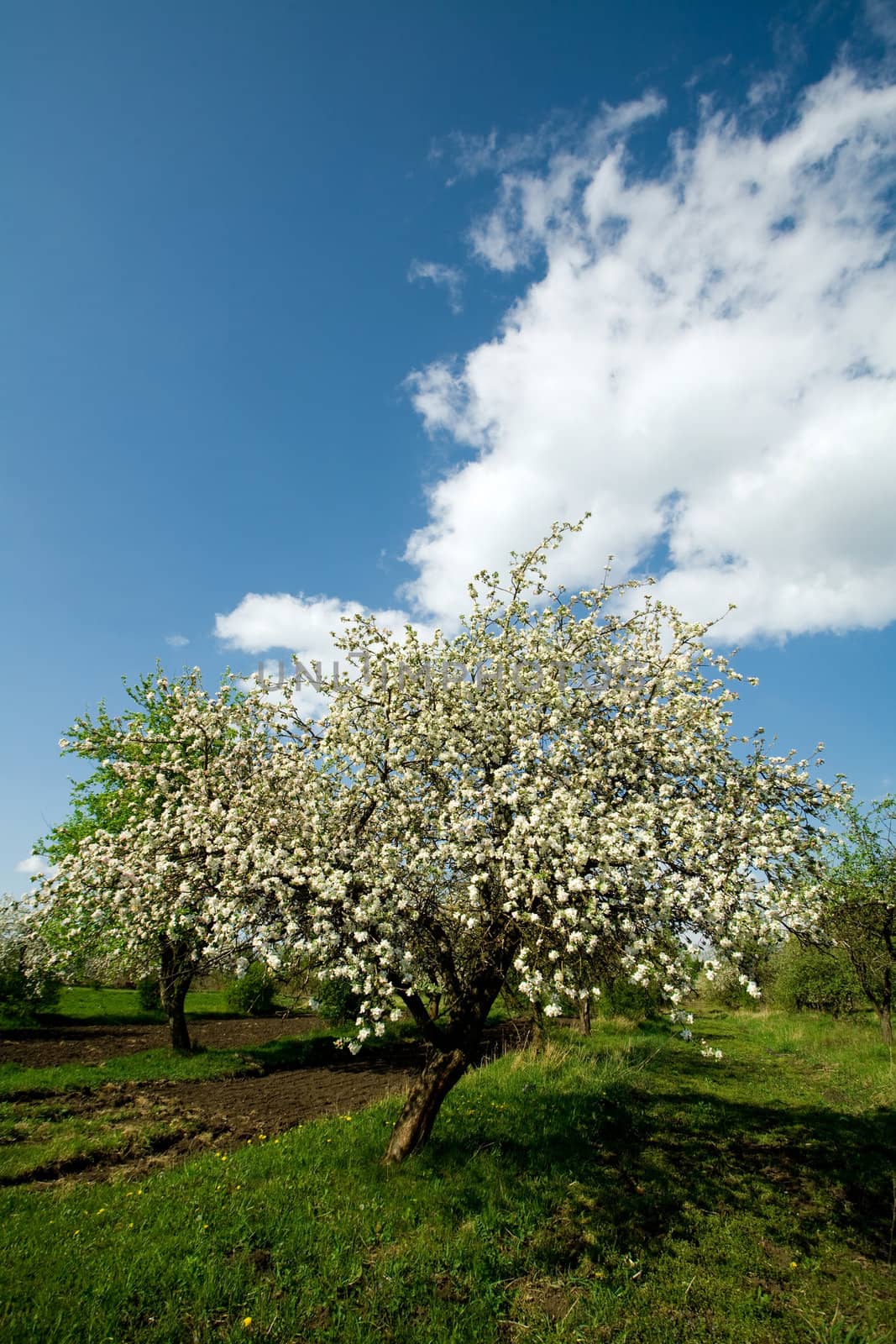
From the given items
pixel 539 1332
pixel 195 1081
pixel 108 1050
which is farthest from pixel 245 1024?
pixel 539 1332

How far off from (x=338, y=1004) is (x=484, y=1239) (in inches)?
668

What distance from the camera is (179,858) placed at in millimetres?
10156

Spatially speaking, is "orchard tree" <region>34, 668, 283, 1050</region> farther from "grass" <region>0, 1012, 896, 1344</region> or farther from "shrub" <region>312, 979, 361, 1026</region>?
"grass" <region>0, 1012, 896, 1344</region>

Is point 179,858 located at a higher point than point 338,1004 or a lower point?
higher

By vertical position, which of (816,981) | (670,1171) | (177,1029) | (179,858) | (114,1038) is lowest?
(114,1038)

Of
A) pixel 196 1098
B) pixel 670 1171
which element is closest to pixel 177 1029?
pixel 196 1098

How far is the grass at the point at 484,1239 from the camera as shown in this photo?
6.61 m

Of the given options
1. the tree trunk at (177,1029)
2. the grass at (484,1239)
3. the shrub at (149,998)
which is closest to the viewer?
the grass at (484,1239)

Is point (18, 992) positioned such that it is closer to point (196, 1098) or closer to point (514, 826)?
point (196, 1098)

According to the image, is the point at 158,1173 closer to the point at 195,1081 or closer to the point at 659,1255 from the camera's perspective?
the point at 659,1255

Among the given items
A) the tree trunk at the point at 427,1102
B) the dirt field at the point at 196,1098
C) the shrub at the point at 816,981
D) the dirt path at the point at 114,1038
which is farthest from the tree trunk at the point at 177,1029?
the shrub at the point at 816,981

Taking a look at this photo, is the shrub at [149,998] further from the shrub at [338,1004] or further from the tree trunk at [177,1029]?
the tree trunk at [177,1029]

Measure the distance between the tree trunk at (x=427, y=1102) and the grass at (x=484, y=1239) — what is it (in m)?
0.37

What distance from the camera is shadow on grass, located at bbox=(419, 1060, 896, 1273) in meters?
8.83
